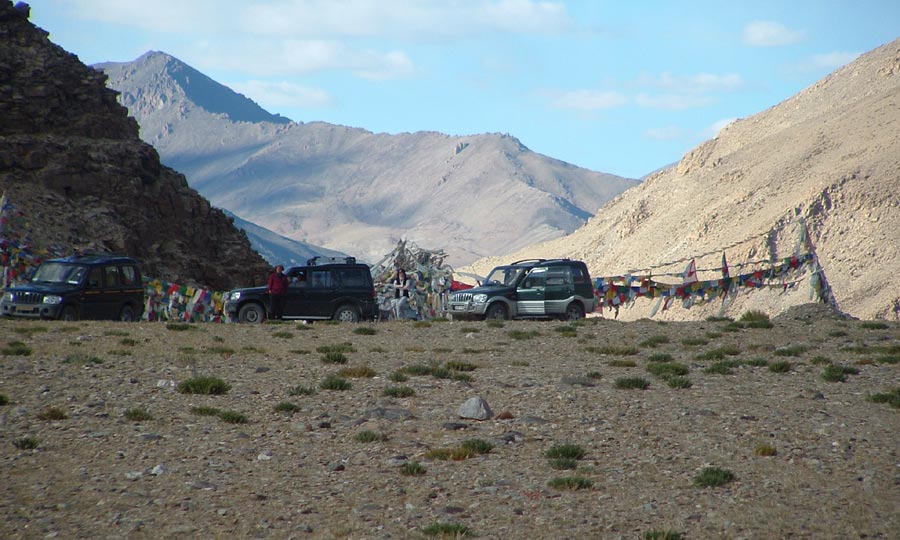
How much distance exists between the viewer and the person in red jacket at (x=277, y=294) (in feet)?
85.8

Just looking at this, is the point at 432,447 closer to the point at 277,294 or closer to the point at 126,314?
the point at 277,294

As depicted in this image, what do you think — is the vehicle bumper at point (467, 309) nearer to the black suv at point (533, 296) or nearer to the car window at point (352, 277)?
the black suv at point (533, 296)

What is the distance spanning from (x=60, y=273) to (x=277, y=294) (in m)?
5.51

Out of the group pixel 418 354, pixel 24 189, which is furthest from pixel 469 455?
pixel 24 189

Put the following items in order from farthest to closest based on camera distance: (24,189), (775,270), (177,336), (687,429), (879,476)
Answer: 1. (24,189)
2. (775,270)
3. (177,336)
4. (687,429)
5. (879,476)

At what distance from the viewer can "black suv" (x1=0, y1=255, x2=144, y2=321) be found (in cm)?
2330

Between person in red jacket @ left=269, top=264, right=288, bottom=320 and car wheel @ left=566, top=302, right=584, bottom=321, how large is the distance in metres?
8.11

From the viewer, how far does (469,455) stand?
987 cm

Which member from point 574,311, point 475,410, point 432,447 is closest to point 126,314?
point 574,311

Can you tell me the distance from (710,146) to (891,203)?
3783 cm

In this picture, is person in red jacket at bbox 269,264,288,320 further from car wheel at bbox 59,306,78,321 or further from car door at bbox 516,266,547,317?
car door at bbox 516,266,547,317

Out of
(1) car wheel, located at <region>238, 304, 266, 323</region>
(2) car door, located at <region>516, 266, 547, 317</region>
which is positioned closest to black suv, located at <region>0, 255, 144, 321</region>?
(1) car wheel, located at <region>238, 304, 266, 323</region>

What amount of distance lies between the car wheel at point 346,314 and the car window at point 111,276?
229 inches

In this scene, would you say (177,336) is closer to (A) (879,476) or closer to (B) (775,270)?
(A) (879,476)
